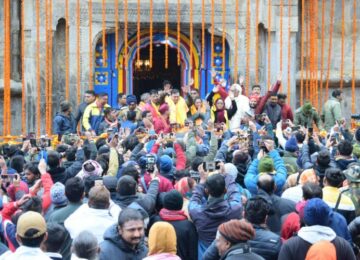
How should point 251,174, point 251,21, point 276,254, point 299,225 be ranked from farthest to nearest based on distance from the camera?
1. point 251,21
2. point 251,174
3. point 299,225
4. point 276,254

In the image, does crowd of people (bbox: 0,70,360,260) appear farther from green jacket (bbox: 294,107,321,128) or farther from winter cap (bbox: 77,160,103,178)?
green jacket (bbox: 294,107,321,128)

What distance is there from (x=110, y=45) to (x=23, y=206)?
1446 cm

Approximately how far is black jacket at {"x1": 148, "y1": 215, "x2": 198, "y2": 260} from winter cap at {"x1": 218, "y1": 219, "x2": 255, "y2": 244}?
6.12ft

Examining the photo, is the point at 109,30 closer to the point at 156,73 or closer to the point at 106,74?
the point at 106,74

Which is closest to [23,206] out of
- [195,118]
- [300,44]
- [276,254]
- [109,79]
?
[276,254]

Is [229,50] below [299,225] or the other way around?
the other way around

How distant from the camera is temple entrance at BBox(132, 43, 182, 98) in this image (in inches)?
1081

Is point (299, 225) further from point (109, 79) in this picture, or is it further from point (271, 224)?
point (109, 79)

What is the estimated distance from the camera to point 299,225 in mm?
9453

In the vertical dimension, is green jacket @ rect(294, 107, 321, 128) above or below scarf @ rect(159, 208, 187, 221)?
above

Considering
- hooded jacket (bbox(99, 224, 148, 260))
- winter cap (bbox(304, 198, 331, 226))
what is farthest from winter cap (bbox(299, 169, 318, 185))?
hooded jacket (bbox(99, 224, 148, 260))

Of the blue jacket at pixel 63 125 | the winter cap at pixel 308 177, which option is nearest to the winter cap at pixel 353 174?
the winter cap at pixel 308 177

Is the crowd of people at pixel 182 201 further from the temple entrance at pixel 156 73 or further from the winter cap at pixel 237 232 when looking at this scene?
the temple entrance at pixel 156 73

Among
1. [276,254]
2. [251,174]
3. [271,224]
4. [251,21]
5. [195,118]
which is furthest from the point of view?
[251,21]
